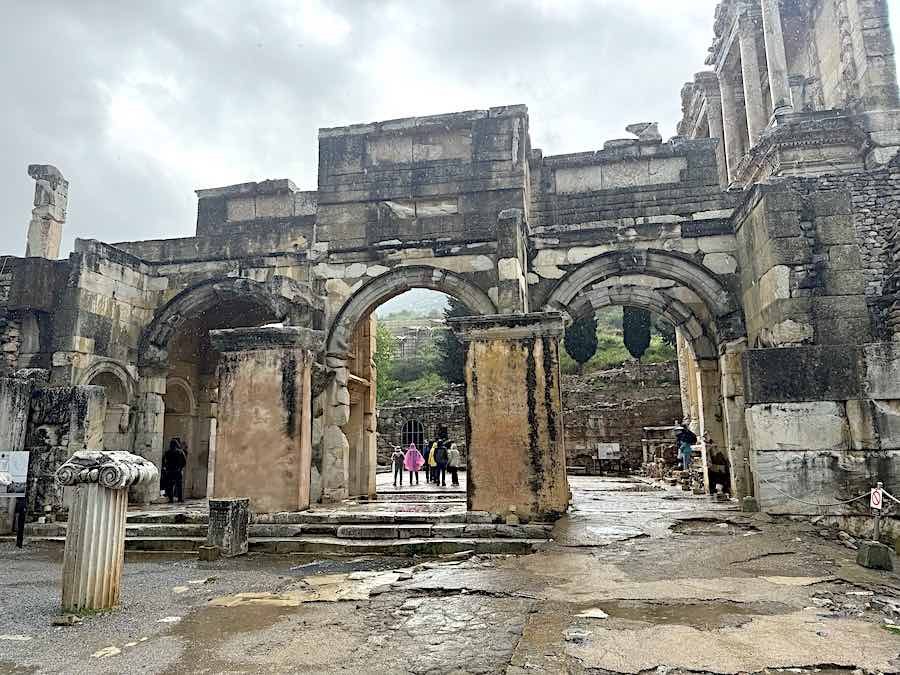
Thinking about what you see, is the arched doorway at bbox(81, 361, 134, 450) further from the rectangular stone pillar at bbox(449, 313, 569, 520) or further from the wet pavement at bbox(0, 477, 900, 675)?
the rectangular stone pillar at bbox(449, 313, 569, 520)

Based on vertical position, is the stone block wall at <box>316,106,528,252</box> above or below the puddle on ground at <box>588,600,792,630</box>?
above

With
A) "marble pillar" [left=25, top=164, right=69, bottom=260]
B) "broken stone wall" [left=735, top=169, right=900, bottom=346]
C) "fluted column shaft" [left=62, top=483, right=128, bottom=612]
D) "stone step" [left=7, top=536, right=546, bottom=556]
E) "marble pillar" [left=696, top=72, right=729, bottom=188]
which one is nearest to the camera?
"fluted column shaft" [left=62, top=483, right=128, bottom=612]

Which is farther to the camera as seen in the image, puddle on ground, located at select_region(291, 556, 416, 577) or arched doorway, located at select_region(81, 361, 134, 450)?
arched doorway, located at select_region(81, 361, 134, 450)

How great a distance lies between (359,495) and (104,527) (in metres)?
7.97

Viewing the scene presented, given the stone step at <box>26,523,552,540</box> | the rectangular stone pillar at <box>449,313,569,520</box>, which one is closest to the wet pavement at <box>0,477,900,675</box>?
the stone step at <box>26,523,552,540</box>

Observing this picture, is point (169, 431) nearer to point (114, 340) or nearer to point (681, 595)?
point (114, 340)

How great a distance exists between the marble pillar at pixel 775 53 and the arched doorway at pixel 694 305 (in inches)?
478

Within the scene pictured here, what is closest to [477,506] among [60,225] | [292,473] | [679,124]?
[292,473]

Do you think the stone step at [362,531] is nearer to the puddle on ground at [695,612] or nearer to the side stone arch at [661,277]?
the puddle on ground at [695,612]

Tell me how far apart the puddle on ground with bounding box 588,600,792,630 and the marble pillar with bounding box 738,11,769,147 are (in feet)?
69.1

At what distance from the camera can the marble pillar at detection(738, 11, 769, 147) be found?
22.2 meters

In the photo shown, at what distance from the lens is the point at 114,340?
11.9m

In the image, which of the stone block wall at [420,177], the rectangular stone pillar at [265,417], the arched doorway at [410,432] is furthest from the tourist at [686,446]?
the arched doorway at [410,432]

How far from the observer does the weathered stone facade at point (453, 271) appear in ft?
30.1
